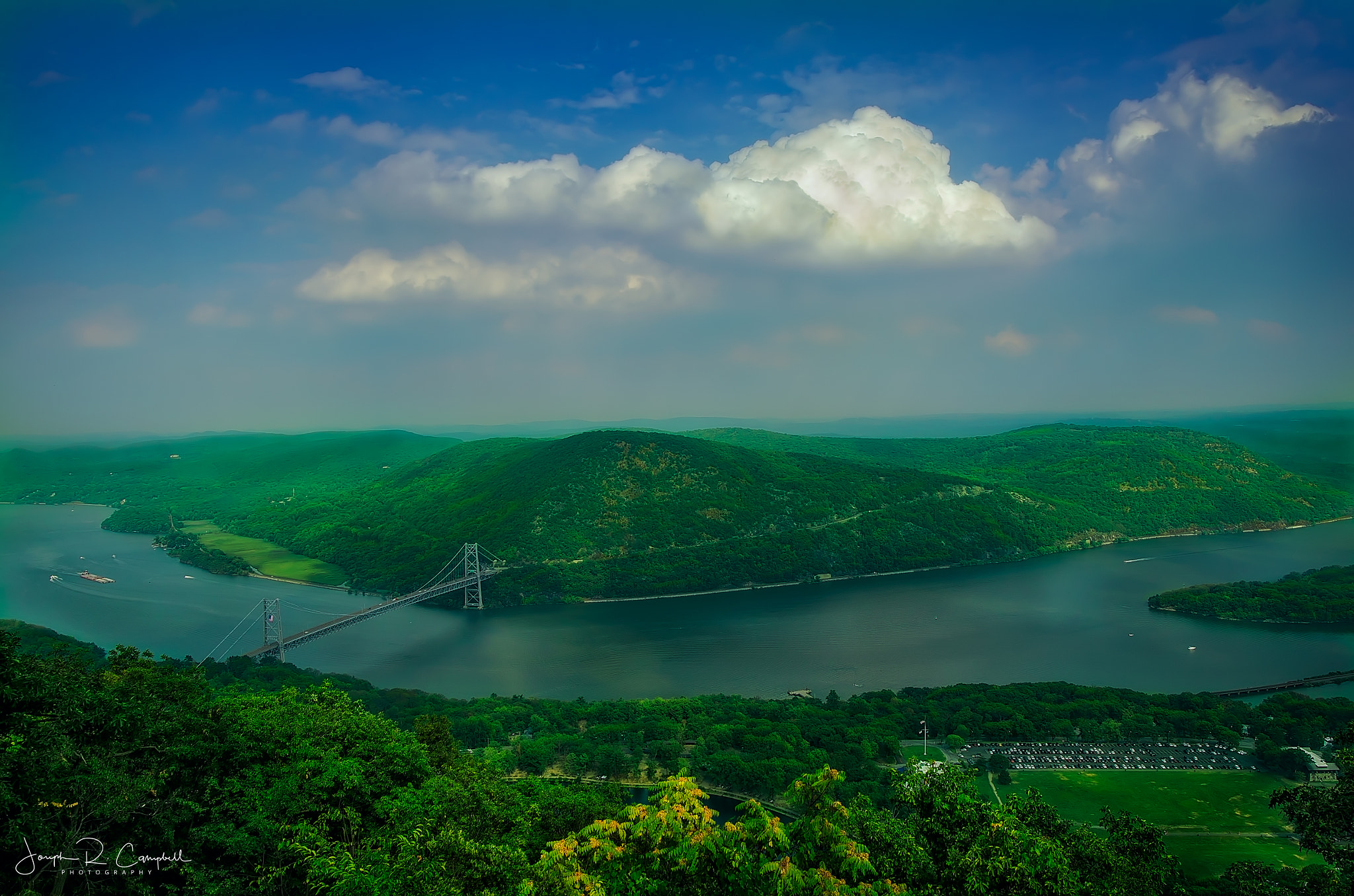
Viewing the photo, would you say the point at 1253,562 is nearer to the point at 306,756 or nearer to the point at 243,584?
the point at 306,756

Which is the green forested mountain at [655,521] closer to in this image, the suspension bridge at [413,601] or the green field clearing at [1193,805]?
the suspension bridge at [413,601]

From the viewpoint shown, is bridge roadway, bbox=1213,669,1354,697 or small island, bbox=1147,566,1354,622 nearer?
bridge roadway, bbox=1213,669,1354,697

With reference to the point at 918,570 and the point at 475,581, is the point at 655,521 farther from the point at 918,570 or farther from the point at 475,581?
the point at 918,570

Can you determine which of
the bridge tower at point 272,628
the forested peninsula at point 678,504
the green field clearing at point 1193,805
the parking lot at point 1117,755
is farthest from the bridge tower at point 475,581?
the green field clearing at point 1193,805

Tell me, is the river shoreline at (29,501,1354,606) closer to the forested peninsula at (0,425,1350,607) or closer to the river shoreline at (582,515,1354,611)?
the river shoreline at (582,515,1354,611)

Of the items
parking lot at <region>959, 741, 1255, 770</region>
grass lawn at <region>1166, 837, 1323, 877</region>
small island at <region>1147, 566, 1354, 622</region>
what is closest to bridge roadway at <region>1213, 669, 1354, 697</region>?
parking lot at <region>959, 741, 1255, 770</region>

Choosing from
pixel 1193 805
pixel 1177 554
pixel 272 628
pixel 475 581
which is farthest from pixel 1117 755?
pixel 1177 554
